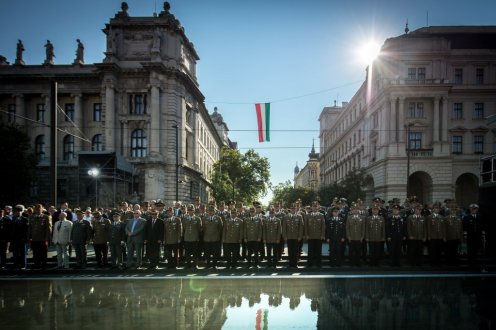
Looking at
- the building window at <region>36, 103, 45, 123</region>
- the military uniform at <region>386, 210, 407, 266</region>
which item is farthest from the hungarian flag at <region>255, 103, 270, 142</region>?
the building window at <region>36, 103, 45, 123</region>

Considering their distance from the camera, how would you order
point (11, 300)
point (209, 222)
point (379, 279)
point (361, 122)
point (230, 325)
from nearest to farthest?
1. point (230, 325)
2. point (11, 300)
3. point (379, 279)
4. point (209, 222)
5. point (361, 122)

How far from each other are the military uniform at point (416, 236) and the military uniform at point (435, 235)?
220 millimetres

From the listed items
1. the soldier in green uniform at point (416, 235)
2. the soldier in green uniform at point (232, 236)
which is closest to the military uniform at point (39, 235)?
the soldier in green uniform at point (232, 236)

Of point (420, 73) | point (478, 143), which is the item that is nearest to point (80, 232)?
point (420, 73)

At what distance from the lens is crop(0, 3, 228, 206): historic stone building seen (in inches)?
1510

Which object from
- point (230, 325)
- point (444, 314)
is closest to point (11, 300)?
point (230, 325)

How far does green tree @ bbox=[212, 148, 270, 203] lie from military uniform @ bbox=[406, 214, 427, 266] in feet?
136

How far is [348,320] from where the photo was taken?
264 inches

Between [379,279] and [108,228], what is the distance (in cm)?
935

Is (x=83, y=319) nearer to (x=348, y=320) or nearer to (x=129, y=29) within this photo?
(x=348, y=320)

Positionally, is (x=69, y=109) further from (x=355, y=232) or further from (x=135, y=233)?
(x=355, y=232)

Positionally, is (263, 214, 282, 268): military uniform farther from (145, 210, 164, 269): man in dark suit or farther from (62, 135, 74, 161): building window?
(62, 135, 74, 161): building window

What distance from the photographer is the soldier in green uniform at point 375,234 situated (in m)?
12.3

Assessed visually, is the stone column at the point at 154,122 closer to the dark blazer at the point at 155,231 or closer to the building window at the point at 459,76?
the dark blazer at the point at 155,231
